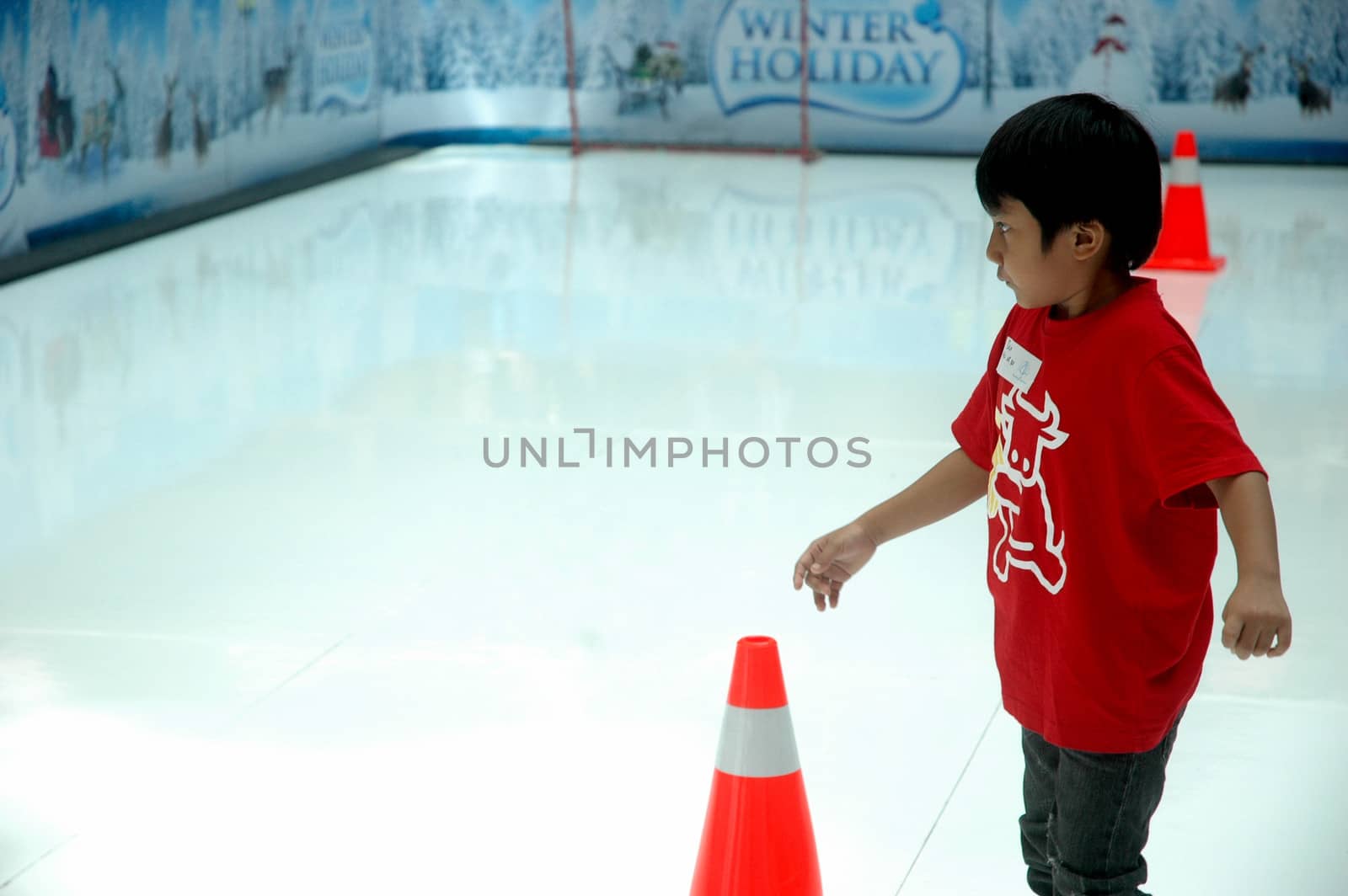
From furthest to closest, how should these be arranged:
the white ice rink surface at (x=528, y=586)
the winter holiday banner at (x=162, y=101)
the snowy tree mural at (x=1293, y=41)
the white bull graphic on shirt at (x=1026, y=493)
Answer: the snowy tree mural at (x=1293, y=41) < the winter holiday banner at (x=162, y=101) < the white ice rink surface at (x=528, y=586) < the white bull graphic on shirt at (x=1026, y=493)

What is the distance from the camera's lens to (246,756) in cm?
275

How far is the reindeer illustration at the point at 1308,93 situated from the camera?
36.5ft

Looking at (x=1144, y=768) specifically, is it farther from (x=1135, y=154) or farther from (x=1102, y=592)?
(x=1135, y=154)

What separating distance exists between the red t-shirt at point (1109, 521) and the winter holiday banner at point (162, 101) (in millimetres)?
6691

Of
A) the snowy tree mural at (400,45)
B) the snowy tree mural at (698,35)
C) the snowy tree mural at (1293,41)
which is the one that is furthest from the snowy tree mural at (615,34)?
the snowy tree mural at (1293,41)

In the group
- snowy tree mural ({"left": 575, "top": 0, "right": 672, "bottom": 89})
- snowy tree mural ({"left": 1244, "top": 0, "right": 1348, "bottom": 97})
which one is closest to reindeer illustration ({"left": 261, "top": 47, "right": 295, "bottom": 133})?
snowy tree mural ({"left": 575, "top": 0, "right": 672, "bottom": 89})

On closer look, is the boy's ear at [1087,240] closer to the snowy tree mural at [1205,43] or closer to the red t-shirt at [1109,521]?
the red t-shirt at [1109,521]

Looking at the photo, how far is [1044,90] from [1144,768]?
10.5m

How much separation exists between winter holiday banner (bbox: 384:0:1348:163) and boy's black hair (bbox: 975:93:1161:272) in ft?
32.8

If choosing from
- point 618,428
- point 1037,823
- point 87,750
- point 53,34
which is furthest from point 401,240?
point 1037,823

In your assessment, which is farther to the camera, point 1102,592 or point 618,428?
point 618,428

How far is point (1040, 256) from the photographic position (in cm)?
162

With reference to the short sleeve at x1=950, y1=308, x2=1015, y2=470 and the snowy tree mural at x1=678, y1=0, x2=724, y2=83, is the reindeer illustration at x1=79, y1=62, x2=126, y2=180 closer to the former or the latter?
the snowy tree mural at x1=678, y1=0, x2=724, y2=83

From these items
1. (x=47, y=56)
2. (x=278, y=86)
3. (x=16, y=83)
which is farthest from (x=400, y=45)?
(x=16, y=83)
